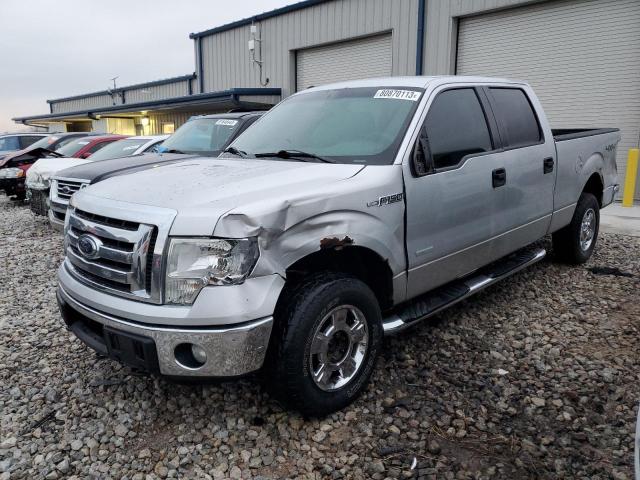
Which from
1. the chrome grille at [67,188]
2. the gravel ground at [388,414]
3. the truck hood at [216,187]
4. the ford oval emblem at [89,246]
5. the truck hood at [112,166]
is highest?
the truck hood at [216,187]

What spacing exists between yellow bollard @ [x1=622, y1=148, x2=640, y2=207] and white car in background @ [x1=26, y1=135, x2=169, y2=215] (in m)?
8.82

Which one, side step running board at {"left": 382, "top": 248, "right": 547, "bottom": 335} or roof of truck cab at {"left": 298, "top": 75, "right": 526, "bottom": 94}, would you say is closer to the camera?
side step running board at {"left": 382, "top": 248, "right": 547, "bottom": 335}

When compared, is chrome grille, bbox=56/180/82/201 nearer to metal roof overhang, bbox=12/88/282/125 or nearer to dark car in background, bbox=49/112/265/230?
dark car in background, bbox=49/112/265/230

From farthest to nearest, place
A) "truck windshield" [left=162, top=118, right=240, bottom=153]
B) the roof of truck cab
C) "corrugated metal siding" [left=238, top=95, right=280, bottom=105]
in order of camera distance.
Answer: "corrugated metal siding" [left=238, top=95, right=280, bottom=105]
"truck windshield" [left=162, top=118, right=240, bottom=153]
the roof of truck cab

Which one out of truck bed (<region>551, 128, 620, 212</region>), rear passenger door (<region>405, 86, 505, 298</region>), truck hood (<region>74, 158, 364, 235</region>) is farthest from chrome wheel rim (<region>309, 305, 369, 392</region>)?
truck bed (<region>551, 128, 620, 212</region>)

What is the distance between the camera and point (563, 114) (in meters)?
11.0

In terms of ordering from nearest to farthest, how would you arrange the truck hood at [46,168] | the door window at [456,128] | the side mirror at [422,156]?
the side mirror at [422,156], the door window at [456,128], the truck hood at [46,168]

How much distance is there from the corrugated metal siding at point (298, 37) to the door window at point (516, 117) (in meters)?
9.05

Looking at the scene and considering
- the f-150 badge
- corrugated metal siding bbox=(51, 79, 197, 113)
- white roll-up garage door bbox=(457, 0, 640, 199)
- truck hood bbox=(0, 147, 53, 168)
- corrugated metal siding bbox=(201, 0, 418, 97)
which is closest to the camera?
the f-150 badge

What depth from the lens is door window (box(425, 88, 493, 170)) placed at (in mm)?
3396

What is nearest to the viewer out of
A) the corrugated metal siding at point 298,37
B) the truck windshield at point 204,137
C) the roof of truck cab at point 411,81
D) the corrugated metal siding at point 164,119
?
the roof of truck cab at point 411,81

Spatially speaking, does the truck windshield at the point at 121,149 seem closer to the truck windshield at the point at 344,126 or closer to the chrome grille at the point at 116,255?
the truck windshield at the point at 344,126

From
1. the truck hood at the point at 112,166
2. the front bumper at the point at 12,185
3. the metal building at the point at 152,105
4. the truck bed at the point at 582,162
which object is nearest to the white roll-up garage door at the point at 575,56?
the truck bed at the point at 582,162

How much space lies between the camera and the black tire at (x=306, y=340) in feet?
8.31
